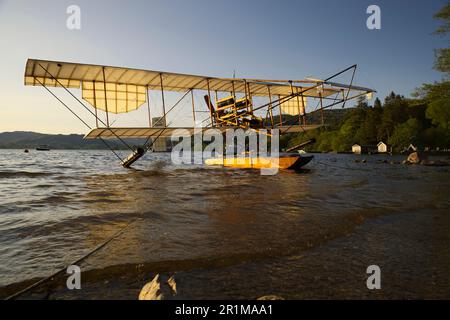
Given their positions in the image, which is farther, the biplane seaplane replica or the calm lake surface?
the biplane seaplane replica

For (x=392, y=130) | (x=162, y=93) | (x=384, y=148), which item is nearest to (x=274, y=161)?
(x=162, y=93)

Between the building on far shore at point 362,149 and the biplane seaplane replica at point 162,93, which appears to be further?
the building on far shore at point 362,149

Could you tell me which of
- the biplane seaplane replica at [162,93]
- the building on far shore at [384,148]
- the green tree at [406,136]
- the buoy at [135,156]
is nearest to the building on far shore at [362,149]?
the building on far shore at [384,148]

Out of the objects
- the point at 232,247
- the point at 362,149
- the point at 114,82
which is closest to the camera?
the point at 232,247

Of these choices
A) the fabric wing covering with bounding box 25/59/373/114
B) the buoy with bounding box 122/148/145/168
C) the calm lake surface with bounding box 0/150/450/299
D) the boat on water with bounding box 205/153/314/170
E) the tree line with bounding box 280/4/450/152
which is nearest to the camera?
the calm lake surface with bounding box 0/150/450/299

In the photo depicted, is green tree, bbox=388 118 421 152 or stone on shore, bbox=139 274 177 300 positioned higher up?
green tree, bbox=388 118 421 152

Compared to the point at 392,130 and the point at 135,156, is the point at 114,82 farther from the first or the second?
the point at 392,130

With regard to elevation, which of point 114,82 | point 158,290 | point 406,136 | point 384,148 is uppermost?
point 114,82

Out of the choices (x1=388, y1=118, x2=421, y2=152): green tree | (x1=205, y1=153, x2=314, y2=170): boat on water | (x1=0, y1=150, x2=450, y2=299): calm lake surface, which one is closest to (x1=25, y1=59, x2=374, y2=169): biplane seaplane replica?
(x1=205, y1=153, x2=314, y2=170): boat on water

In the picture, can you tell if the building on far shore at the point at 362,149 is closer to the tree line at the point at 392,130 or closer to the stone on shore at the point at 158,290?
the tree line at the point at 392,130

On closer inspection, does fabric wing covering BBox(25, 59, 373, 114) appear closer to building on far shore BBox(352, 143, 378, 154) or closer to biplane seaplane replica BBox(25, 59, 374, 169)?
biplane seaplane replica BBox(25, 59, 374, 169)
